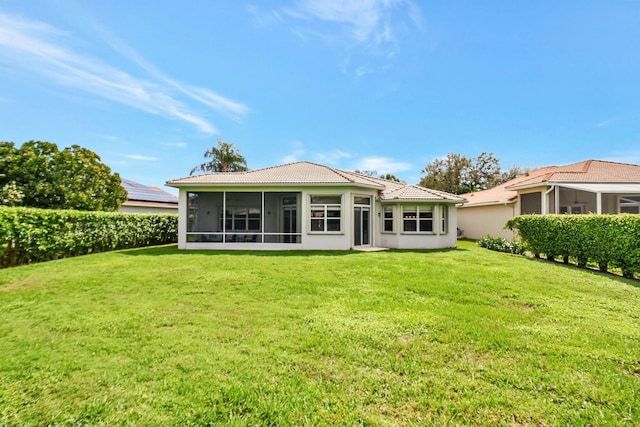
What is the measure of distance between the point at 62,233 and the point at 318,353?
14.9 m

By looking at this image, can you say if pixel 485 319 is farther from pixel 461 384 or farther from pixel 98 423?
pixel 98 423

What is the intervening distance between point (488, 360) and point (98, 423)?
4.88 m

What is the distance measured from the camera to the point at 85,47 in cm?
1190

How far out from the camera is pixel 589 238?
11312 mm

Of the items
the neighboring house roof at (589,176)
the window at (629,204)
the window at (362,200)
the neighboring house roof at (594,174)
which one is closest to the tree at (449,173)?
the neighboring house roof at (589,176)

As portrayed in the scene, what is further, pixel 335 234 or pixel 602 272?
pixel 335 234

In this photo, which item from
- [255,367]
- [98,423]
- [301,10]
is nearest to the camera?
[98,423]

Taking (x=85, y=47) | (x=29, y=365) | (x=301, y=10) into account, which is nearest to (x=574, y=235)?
(x=301, y=10)

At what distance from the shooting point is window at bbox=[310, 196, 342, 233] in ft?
55.9

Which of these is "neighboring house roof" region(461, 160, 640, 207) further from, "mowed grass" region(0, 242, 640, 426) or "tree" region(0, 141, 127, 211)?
"tree" region(0, 141, 127, 211)

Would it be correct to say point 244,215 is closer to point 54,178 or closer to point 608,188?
point 54,178

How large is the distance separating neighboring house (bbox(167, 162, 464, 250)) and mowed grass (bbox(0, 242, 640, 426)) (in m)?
8.56

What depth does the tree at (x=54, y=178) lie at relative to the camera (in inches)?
688

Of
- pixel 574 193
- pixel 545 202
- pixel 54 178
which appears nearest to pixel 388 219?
pixel 545 202
